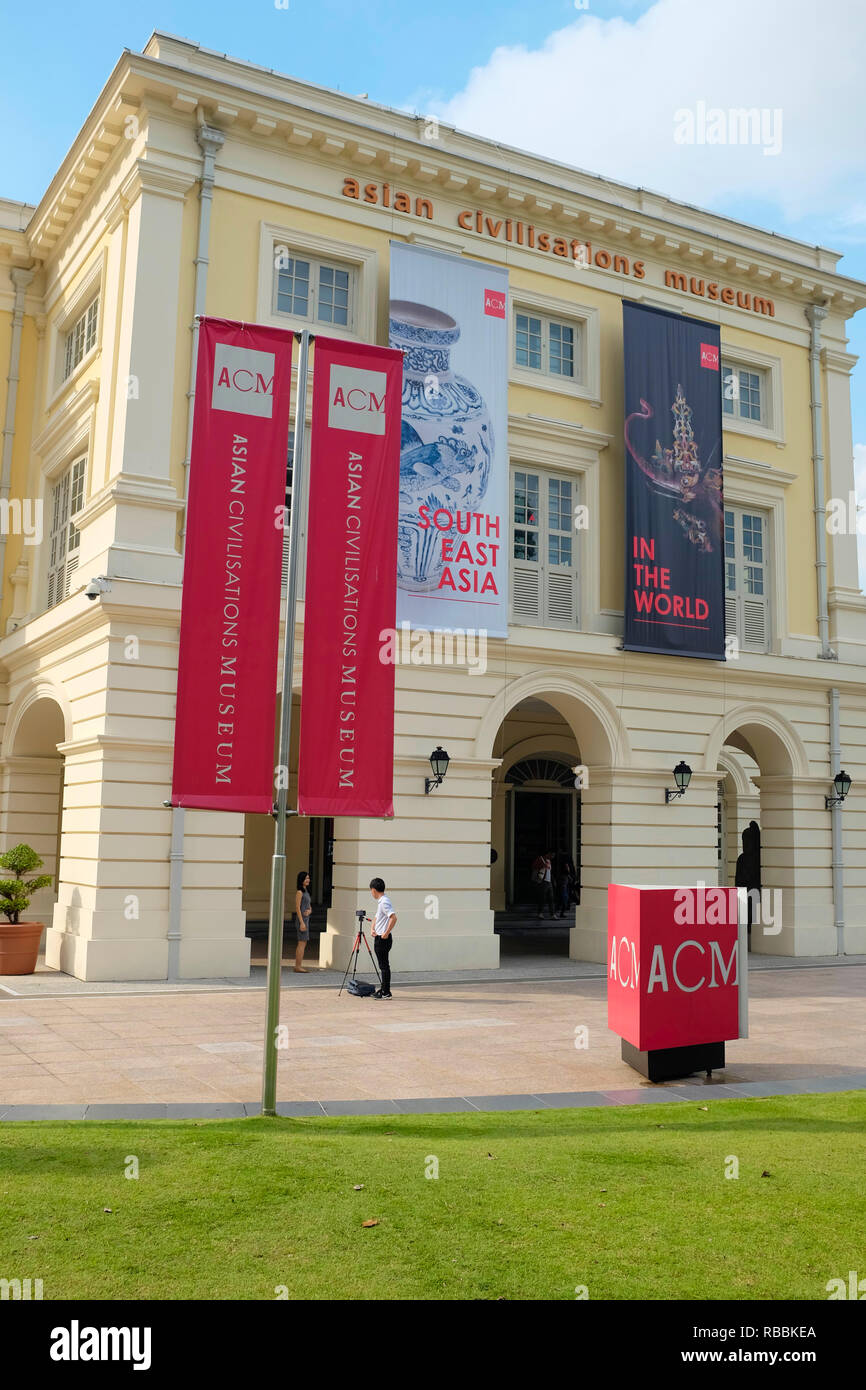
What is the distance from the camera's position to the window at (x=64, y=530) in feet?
67.7

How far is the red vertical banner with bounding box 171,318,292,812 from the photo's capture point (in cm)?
928

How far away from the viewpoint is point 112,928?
53.4 feet

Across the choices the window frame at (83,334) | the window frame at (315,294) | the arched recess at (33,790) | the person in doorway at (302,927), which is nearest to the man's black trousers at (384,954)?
the person in doorway at (302,927)

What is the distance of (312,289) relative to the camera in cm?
1970

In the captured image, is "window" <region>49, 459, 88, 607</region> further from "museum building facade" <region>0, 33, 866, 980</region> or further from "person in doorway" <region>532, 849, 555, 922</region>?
"person in doorway" <region>532, 849, 555, 922</region>

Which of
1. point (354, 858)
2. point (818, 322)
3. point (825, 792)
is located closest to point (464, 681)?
point (354, 858)

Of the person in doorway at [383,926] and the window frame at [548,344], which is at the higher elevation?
the window frame at [548,344]

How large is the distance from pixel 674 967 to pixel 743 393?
17.1 m

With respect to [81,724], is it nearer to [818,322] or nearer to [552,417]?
[552,417]

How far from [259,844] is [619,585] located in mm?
11320

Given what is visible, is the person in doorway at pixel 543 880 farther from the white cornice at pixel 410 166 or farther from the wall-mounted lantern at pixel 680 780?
the white cornice at pixel 410 166

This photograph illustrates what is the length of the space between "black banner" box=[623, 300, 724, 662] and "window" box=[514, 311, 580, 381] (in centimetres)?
111

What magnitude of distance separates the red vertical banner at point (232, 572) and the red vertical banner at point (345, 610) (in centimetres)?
36

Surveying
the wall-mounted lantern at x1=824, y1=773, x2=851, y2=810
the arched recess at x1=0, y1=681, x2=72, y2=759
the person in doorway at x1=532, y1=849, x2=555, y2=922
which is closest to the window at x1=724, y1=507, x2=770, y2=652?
the wall-mounted lantern at x1=824, y1=773, x2=851, y2=810
